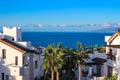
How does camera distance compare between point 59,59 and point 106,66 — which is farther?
point 106,66

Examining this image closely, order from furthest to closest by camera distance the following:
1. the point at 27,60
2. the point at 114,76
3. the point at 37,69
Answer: the point at 37,69
the point at 27,60
the point at 114,76

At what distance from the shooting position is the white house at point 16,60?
5312cm

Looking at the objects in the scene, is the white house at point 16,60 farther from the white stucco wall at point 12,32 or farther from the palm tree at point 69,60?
the palm tree at point 69,60

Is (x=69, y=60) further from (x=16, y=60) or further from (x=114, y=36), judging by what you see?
(x=114, y=36)

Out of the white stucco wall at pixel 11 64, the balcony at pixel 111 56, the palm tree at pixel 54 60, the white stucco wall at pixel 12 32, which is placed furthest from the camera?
the white stucco wall at pixel 12 32

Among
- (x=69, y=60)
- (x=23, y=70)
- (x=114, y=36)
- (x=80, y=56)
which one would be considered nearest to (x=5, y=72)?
(x=23, y=70)

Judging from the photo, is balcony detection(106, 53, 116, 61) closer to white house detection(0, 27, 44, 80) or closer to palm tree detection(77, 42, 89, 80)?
palm tree detection(77, 42, 89, 80)

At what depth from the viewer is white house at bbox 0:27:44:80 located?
53125mm

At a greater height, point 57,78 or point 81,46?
point 81,46

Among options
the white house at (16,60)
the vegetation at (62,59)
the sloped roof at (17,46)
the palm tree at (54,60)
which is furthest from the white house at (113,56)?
the sloped roof at (17,46)

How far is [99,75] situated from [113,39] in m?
6.37

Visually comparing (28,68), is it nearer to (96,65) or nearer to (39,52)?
(39,52)

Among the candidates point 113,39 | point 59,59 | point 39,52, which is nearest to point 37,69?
point 39,52

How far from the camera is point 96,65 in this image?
193 feet
